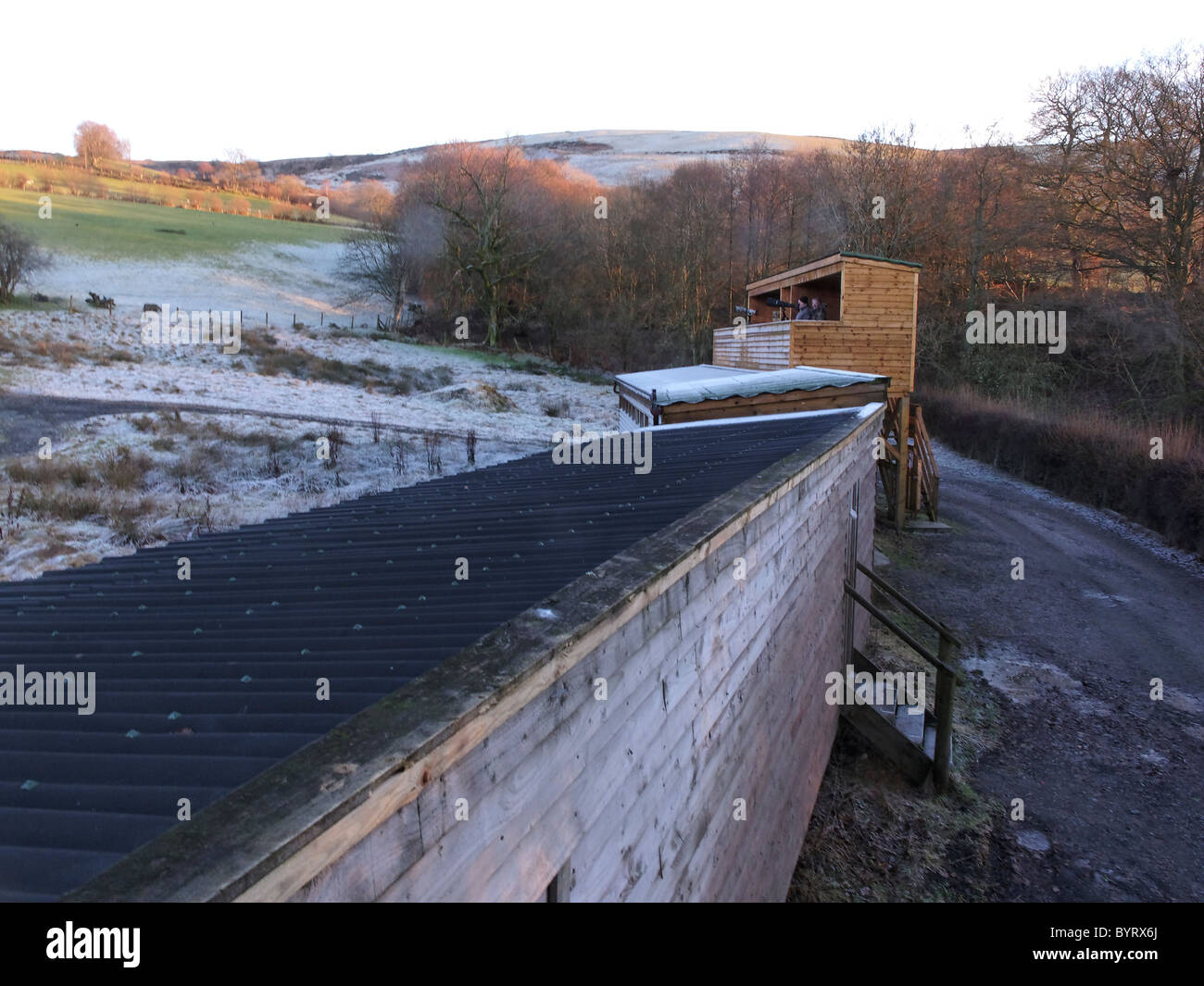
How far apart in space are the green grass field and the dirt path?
170 feet

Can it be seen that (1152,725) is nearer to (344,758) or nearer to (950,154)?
(344,758)

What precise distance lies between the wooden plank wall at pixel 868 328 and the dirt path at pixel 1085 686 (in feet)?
14.5

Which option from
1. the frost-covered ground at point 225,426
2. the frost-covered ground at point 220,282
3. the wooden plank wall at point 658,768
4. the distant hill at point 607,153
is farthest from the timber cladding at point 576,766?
the distant hill at point 607,153

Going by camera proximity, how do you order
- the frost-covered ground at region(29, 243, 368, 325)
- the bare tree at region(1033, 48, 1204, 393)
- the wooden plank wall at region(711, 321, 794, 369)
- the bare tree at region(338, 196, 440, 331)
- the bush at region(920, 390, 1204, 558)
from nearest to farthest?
1. the bush at region(920, 390, 1204, 558)
2. the wooden plank wall at region(711, 321, 794, 369)
3. the bare tree at region(1033, 48, 1204, 393)
4. the frost-covered ground at region(29, 243, 368, 325)
5. the bare tree at region(338, 196, 440, 331)

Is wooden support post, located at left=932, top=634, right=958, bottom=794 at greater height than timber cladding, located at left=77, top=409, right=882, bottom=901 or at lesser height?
lesser

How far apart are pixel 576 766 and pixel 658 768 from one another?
2.87ft

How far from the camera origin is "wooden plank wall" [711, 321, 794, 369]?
18.8m

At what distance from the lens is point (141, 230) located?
58.1m

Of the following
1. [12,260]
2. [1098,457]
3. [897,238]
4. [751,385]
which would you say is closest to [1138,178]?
[897,238]

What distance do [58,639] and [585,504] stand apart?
128 inches

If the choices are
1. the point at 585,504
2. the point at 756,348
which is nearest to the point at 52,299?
the point at 756,348

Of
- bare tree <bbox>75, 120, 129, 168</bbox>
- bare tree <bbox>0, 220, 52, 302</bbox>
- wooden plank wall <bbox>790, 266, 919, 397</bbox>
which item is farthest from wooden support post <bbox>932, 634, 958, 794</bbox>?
bare tree <bbox>75, 120, 129, 168</bbox>

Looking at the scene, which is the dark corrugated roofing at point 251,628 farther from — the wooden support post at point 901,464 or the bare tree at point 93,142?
the bare tree at point 93,142

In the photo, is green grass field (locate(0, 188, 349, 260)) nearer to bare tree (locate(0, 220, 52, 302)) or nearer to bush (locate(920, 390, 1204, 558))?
bare tree (locate(0, 220, 52, 302))
